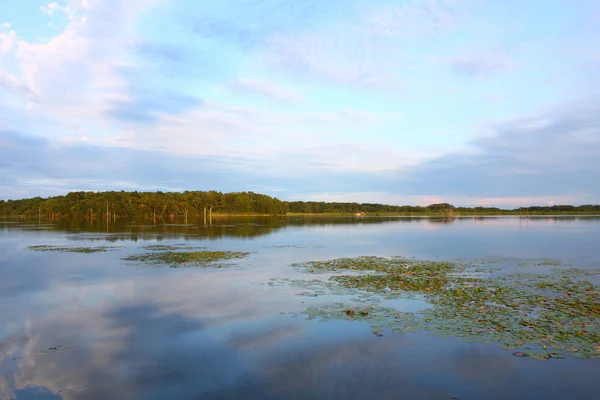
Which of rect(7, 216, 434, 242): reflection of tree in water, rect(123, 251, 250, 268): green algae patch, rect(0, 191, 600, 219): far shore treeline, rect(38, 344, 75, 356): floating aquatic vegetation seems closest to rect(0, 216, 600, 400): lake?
rect(38, 344, 75, 356): floating aquatic vegetation

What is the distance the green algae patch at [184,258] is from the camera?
21.4m

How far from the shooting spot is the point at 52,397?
6402 mm

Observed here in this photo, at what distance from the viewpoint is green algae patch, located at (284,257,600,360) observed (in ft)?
28.8

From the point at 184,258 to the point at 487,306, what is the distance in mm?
16870

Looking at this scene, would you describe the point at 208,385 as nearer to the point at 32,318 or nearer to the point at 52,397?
the point at 52,397

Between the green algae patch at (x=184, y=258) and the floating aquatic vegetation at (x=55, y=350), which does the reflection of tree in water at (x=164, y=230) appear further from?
the floating aquatic vegetation at (x=55, y=350)

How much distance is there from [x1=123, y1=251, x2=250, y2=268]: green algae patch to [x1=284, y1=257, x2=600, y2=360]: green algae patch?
6580 millimetres

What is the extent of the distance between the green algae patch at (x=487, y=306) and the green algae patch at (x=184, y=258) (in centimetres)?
658

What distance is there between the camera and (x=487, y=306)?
38.3ft

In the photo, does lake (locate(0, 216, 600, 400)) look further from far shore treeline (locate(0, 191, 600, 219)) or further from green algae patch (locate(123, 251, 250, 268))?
far shore treeline (locate(0, 191, 600, 219))

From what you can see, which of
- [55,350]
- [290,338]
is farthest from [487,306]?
[55,350]

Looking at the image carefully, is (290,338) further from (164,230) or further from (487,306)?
(164,230)

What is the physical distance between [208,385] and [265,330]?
10.2 feet

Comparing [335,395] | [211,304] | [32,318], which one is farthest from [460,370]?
[32,318]
